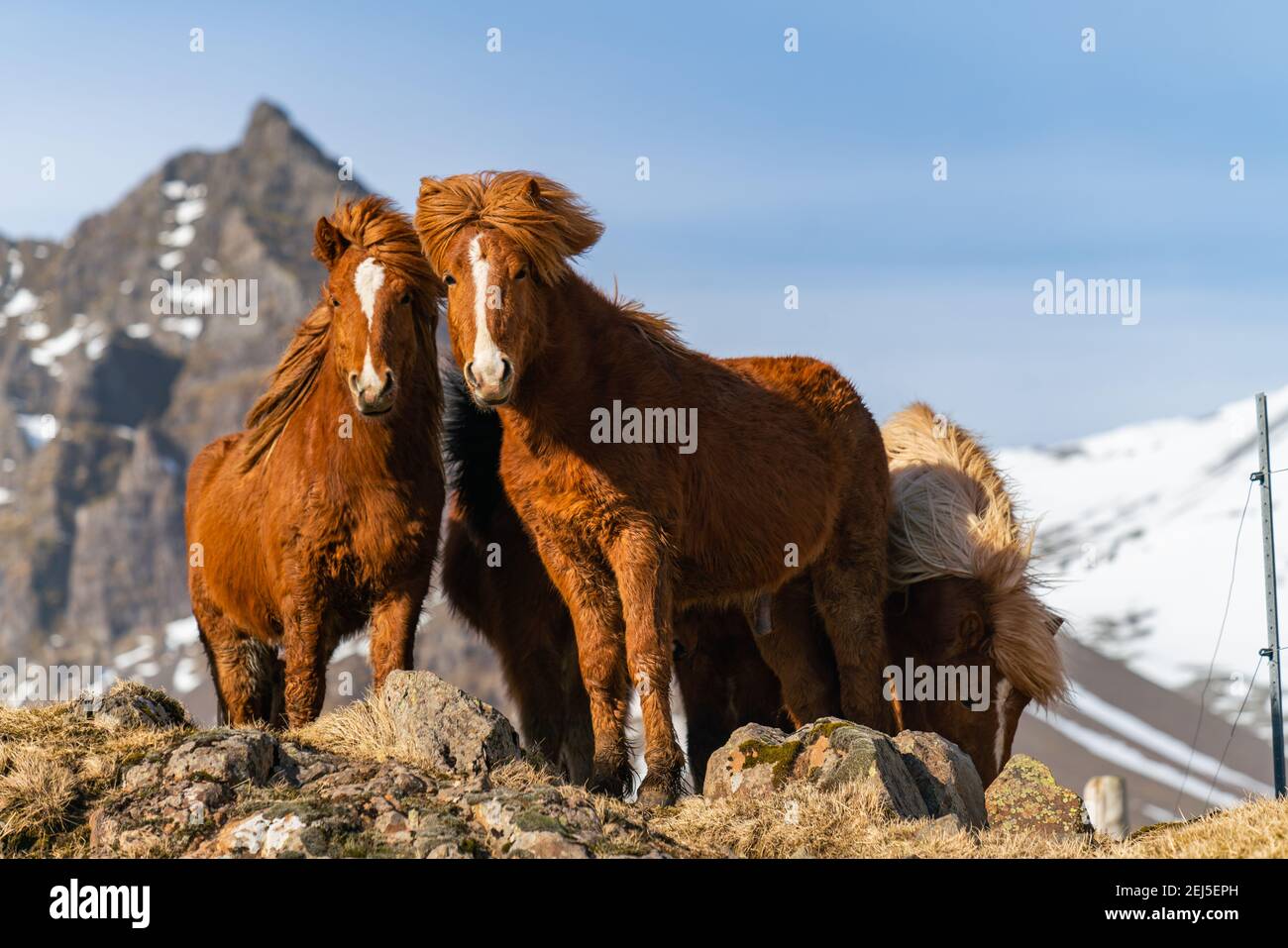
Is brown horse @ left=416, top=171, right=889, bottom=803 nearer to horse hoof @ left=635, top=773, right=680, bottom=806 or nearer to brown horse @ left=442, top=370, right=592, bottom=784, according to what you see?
horse hoof @ left=635, top=773, right=680, bottom=806

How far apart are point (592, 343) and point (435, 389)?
1364 millimetres

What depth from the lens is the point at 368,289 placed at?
31.9 feet

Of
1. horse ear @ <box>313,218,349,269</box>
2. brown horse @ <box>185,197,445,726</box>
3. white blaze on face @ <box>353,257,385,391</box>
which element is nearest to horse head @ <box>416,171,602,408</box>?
white blaze on face @ <box>353,257,385,391</box>

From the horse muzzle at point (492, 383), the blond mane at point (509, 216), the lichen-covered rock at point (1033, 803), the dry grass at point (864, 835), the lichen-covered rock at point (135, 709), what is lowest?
the lichen-covered rock at point (1033, 803)

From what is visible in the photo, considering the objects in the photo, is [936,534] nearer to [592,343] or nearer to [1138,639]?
[592,343]

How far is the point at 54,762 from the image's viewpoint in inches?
326

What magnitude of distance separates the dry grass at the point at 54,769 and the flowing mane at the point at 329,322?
2733 mm

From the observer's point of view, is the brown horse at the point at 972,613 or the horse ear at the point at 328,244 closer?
the horse ear at the point at 328,244

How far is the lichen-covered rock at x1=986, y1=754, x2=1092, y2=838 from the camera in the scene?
404 inches

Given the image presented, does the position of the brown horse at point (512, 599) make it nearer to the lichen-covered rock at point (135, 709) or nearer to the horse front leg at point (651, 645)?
the horse front leg at point (651, 645)

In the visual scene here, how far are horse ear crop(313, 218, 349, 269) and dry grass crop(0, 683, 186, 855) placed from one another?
330cm

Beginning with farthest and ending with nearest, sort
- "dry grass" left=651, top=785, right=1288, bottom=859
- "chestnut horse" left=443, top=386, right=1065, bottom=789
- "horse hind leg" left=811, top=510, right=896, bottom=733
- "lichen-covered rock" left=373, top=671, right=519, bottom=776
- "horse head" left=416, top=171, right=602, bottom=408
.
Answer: "horse hind leg" left=811, top=510, right=896, bottom=733, "chestnut horse" left=443, top=386, right=1065, bottom=789, "horse head" left=416, top=171, right=602, bottom=408, "lichen-covered rock" left=373, top=671, right=519, bottom=776, "dry grass" left=651, top=785, right=1288, bottom=859

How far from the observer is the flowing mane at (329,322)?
10094 mm

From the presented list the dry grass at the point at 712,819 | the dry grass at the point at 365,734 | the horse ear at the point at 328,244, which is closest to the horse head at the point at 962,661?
the dry grass at the point at 712,819
